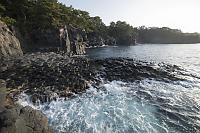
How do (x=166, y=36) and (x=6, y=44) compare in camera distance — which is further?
(x=166, y=36)

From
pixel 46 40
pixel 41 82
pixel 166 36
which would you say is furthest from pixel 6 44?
pixel 166 36

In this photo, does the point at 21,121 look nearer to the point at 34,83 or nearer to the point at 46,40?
the point at 34,83

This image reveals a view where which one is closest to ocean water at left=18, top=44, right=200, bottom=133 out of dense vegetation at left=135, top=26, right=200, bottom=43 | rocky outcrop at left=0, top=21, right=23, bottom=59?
rocky outcrop at left=0, top=21, right=23, bottom=59

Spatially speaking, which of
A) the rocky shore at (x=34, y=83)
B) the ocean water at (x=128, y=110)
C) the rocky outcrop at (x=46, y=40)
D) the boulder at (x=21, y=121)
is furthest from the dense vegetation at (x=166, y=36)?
the boulder at (x=21, y=121)

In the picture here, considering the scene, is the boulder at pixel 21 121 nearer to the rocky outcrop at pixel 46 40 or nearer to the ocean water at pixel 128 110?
the ocean water at pixel 128 110

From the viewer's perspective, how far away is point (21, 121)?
3.80m

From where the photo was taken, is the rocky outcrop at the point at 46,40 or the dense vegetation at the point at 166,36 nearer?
the rocky outcrop at the point at 46,40

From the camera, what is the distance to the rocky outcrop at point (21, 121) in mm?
3341

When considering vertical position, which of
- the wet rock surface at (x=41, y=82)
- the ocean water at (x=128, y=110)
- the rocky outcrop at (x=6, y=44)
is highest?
the rocky outcrop at (x=6, y=44)

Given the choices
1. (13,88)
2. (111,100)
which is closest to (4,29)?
(13,88)

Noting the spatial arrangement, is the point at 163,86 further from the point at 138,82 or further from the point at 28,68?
the point at 28,68

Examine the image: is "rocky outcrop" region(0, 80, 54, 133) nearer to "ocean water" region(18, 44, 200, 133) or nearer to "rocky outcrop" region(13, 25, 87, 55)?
"ocean water" region(18, 44, 200, 133)

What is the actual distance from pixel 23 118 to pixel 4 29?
2166 cm

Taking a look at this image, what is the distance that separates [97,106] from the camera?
743 cm
